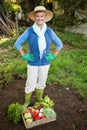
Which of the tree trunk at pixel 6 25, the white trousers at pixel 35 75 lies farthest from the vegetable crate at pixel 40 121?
the tree trunk at pixel 6 25

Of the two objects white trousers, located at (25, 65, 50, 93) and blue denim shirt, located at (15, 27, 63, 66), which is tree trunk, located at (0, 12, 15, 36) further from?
blue denim shirt, located at (15, 27, 63, 66)

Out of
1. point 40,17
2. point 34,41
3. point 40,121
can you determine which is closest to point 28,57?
point 34,41

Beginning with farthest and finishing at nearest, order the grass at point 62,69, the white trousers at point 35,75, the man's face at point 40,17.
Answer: the grass at point 62,69 → the white trousers at point 35,75 → the man's face at point 40,17

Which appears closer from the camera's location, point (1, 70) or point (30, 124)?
point (30, 124)

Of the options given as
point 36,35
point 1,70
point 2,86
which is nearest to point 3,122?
point 2,86

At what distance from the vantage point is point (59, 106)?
439 centimetres

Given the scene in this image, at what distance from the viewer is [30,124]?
12.4ft

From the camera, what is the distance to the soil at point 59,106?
3.88 meters

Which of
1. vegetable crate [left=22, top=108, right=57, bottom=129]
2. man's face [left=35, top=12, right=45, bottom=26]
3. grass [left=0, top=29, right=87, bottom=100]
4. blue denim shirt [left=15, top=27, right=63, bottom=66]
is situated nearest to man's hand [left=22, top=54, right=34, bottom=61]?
blue denim shirt [left=15, top=27, right=63, bottom=66]

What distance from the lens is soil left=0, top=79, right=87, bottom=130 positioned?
3883 millimetres

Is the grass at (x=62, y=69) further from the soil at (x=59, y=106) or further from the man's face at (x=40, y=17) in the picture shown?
the man's face at (x=40, y=17)

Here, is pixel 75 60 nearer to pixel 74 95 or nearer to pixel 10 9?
pixel 74 95

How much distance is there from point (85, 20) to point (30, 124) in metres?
7.46

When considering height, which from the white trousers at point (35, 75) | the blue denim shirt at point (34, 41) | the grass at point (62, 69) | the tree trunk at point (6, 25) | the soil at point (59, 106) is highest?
the blue denim shirt at point (34, 41)
